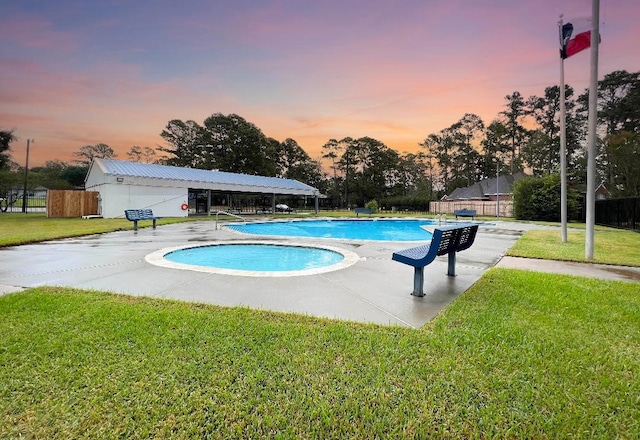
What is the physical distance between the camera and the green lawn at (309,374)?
1.66m

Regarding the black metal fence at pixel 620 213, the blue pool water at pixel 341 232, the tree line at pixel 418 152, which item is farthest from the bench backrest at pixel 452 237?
the tree line at pixel 418 152

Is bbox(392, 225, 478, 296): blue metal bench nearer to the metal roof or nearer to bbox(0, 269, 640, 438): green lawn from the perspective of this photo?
bbox(0, 269, 640, 438): green lawn

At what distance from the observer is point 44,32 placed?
11.8 m

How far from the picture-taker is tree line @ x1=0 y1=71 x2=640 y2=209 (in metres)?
35.5

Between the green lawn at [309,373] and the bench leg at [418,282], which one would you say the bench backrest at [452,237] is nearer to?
the bench leg at [418,282]

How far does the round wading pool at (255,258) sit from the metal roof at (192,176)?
16196 mm

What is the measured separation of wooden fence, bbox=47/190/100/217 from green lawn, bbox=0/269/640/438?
21884mm

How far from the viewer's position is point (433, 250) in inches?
150

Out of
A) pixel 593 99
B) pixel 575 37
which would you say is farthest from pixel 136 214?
pixel 575 37

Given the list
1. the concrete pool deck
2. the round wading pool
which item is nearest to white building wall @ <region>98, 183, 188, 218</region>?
the concrete pool deck

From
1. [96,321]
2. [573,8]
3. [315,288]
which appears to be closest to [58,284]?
[96,321]

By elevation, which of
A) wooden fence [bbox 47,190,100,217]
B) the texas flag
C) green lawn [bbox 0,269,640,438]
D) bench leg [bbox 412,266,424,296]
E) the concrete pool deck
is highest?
the texas flag

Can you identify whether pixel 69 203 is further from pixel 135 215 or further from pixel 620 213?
pixel 620 213

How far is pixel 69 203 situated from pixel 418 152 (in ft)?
164
